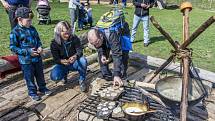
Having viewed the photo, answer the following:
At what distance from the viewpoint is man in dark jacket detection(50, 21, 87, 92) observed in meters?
5.57

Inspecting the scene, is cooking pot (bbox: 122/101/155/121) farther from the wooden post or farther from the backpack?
the backpack

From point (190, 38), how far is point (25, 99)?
3070 millimetres

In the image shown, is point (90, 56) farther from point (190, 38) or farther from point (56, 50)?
point (190, 38)

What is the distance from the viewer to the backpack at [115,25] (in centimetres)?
537

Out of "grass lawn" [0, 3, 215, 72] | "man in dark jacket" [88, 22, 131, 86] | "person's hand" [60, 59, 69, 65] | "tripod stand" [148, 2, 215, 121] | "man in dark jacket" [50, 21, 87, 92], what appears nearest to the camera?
"tripod stand" [148, 2, 215, 121]

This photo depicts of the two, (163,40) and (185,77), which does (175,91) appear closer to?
(185,77)

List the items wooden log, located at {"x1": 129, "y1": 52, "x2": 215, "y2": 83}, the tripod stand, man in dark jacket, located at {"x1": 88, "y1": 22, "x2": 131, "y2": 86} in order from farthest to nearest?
wooden log, located at {"x1": 129, "y1": 52, "x2": 215, "y2": 83}, man in dark jacket, located at {"x1": 88, "y1": 22, "x2": 131, "y2": 86}, the tripod stand

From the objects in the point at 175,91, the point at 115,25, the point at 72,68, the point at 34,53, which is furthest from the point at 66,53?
the point at 175,91

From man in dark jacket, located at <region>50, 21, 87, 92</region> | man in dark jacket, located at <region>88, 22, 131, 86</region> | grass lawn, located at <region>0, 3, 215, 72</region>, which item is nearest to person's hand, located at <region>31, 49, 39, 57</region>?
man in dark jacket, located at <region>50, 21, 87, 92</region>

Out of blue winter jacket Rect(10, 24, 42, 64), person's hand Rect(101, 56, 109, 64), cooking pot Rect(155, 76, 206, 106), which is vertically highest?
blue winter jacket Rect(10, 24, 42, 64)

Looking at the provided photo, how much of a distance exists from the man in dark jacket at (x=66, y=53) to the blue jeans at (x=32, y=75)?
29cm

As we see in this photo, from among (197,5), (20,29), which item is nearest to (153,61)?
(20,29)

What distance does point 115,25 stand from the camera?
546 cm

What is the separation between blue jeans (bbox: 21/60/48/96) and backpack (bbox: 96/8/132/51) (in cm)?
127
